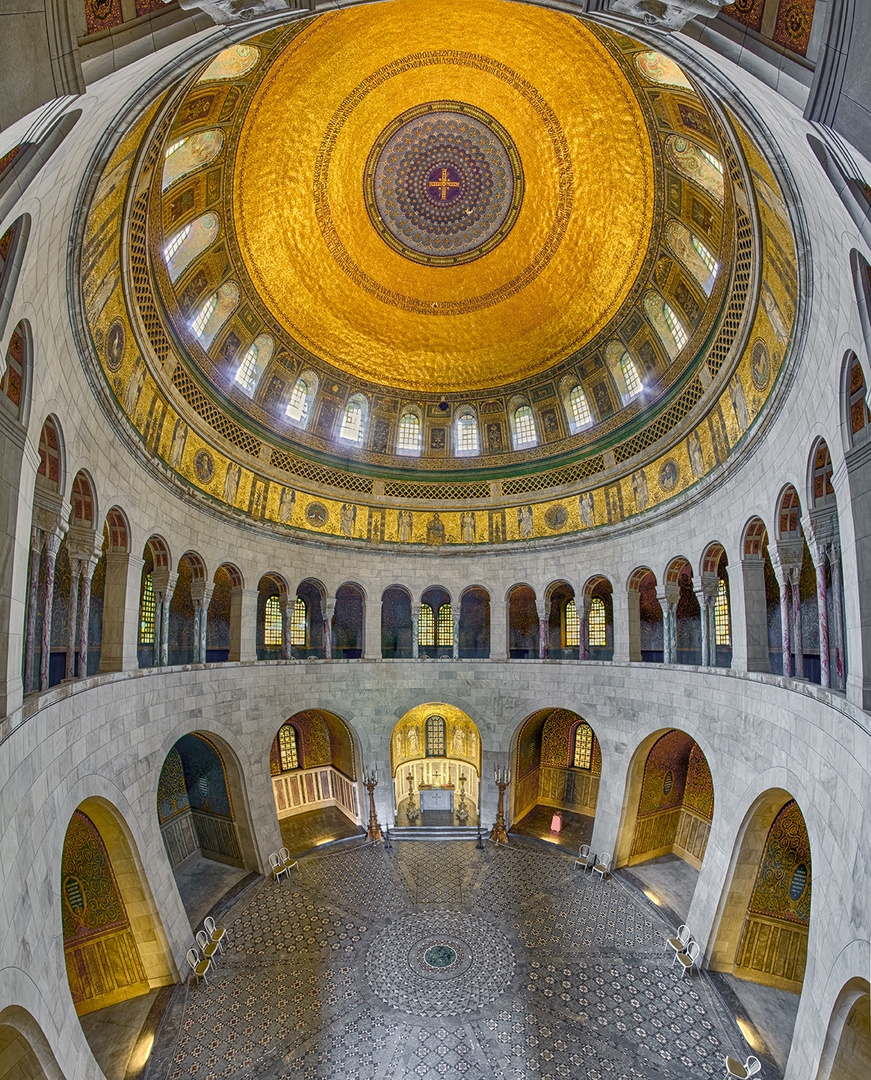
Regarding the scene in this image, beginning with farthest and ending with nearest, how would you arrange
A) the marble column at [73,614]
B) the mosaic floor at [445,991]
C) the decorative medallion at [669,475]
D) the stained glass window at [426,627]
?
the stained glass window at [426,627] < the decorative medallion at [669,475] < the mosaic floor at [445,991] < the marble column at [73,614]

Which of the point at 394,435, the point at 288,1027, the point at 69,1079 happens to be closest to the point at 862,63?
the point at 69,1079

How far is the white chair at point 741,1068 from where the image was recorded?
7605 millimetres

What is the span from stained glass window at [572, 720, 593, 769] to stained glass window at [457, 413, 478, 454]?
1047cm

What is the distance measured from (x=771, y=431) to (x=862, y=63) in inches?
261

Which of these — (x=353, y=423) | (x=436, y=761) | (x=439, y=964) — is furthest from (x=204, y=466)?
(x=436, y=761)

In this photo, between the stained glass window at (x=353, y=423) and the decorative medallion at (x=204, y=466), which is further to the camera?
the stained glass window at (x=353, y=423)

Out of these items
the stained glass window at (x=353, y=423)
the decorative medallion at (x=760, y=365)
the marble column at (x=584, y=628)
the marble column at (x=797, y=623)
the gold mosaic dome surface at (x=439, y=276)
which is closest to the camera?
the marble column at (x=797, y=623)

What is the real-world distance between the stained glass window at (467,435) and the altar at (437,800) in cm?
1229

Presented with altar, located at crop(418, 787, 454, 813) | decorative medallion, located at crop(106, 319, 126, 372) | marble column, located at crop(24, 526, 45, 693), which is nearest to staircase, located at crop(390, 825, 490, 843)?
altar, located at crop(418, 787, 454, 813)

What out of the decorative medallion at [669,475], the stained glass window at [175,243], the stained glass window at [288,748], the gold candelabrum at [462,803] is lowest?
the gold candelabrum at [462,803]

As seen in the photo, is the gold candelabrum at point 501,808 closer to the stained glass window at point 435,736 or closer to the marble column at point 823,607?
the stained glass window at point 435,736

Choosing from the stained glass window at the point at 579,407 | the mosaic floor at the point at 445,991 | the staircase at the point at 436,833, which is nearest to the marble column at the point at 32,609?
the mosaic floor at the point at 445,991

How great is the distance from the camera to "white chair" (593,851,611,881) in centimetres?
1409

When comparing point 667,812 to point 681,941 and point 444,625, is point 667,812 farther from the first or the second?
point 444,625
